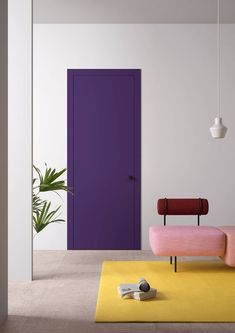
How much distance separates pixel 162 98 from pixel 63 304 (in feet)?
12.1

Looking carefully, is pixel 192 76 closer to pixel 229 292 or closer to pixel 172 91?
pixel 172 91

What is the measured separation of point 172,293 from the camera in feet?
13.6

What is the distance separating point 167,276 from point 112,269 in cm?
68

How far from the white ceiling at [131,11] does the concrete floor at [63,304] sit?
3.20 metres

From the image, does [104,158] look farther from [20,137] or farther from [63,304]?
[63,304]

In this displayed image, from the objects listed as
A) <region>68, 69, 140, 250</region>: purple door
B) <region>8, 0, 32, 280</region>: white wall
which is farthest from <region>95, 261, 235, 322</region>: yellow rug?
<region>68, 69, 140, 250</region>: purple door

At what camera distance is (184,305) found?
3746 millimetres

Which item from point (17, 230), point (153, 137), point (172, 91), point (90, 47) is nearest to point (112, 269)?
point (17, 230)
